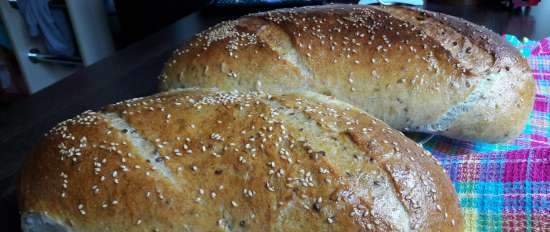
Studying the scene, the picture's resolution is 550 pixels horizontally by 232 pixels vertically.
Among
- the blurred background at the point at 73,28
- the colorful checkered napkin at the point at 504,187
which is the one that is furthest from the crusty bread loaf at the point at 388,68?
the blurred background at the point at 73,28

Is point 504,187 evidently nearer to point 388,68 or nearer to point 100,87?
point 388,68

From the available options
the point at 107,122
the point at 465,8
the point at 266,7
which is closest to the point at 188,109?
the point at 107,122

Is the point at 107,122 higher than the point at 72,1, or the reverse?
the point at 107,122

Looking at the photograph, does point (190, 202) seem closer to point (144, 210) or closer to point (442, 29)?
point (144, 210)

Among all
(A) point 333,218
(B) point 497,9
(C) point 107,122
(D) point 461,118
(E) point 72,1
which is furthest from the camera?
(E) point 72,1

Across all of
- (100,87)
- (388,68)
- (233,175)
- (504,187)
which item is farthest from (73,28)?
(504,187)
